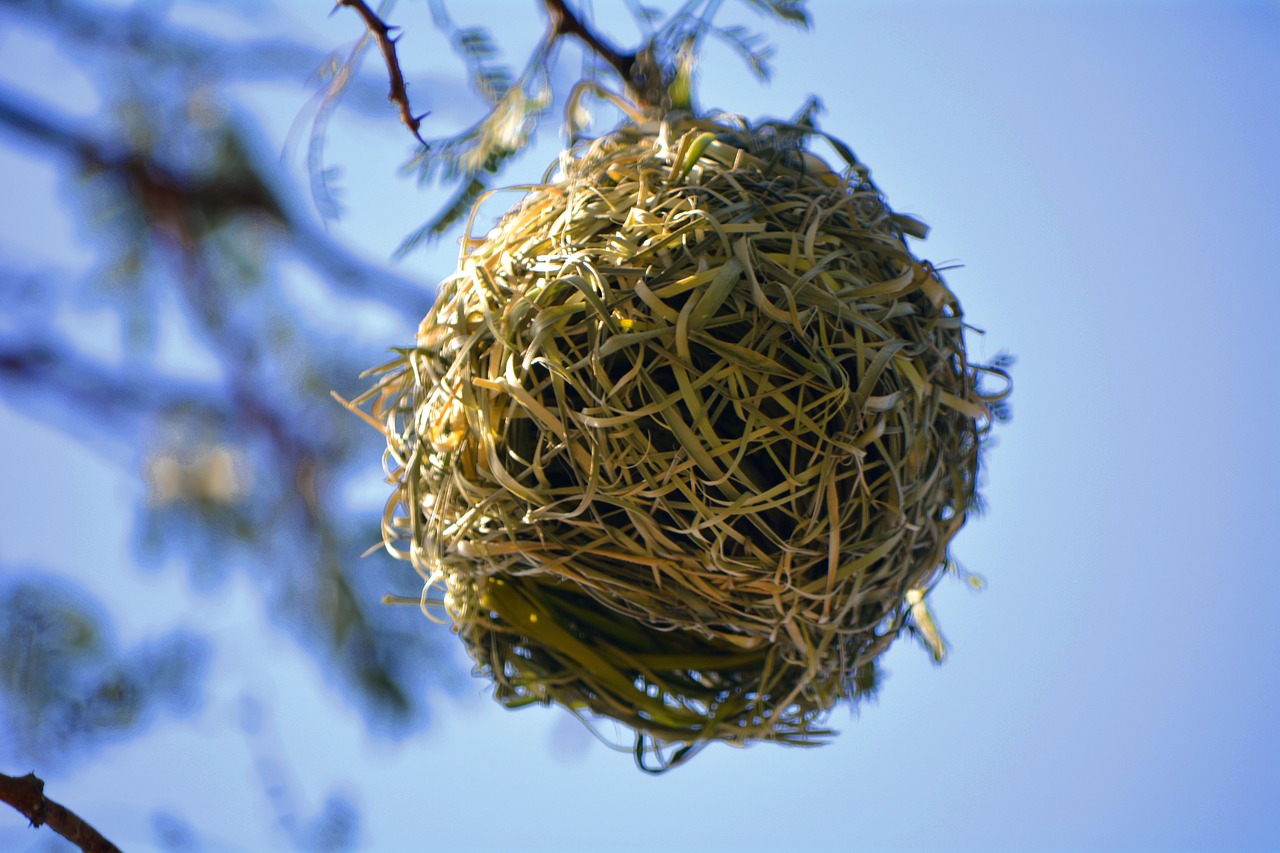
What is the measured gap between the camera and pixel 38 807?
585 mm

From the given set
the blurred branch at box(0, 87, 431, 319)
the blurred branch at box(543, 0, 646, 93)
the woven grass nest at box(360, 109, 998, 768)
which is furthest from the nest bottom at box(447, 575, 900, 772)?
the blurred branch at box(0, 87, 431, 319)

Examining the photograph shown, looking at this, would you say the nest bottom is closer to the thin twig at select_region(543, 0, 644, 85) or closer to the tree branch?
the tree branch

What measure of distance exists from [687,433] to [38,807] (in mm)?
407

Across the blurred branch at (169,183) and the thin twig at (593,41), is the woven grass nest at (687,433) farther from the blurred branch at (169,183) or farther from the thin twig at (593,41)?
the blurred branch at (169,183)

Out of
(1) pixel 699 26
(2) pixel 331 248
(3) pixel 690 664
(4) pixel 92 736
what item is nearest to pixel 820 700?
(3) pixel 690 664

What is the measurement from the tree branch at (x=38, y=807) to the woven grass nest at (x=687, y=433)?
240mm

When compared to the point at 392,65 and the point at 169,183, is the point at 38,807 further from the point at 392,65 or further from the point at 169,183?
the point at 169,183

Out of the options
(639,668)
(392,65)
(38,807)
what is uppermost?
(392,65)

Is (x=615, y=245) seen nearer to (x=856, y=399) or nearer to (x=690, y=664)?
(x=856, y=399)

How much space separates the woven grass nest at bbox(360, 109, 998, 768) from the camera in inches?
24.5

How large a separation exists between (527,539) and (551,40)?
0.43 metres

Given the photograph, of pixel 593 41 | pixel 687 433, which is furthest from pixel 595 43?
pixel 687 433

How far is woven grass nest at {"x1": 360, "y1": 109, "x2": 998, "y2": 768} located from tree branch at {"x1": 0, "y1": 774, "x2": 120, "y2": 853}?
0.79 ft

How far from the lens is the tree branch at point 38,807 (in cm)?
58
